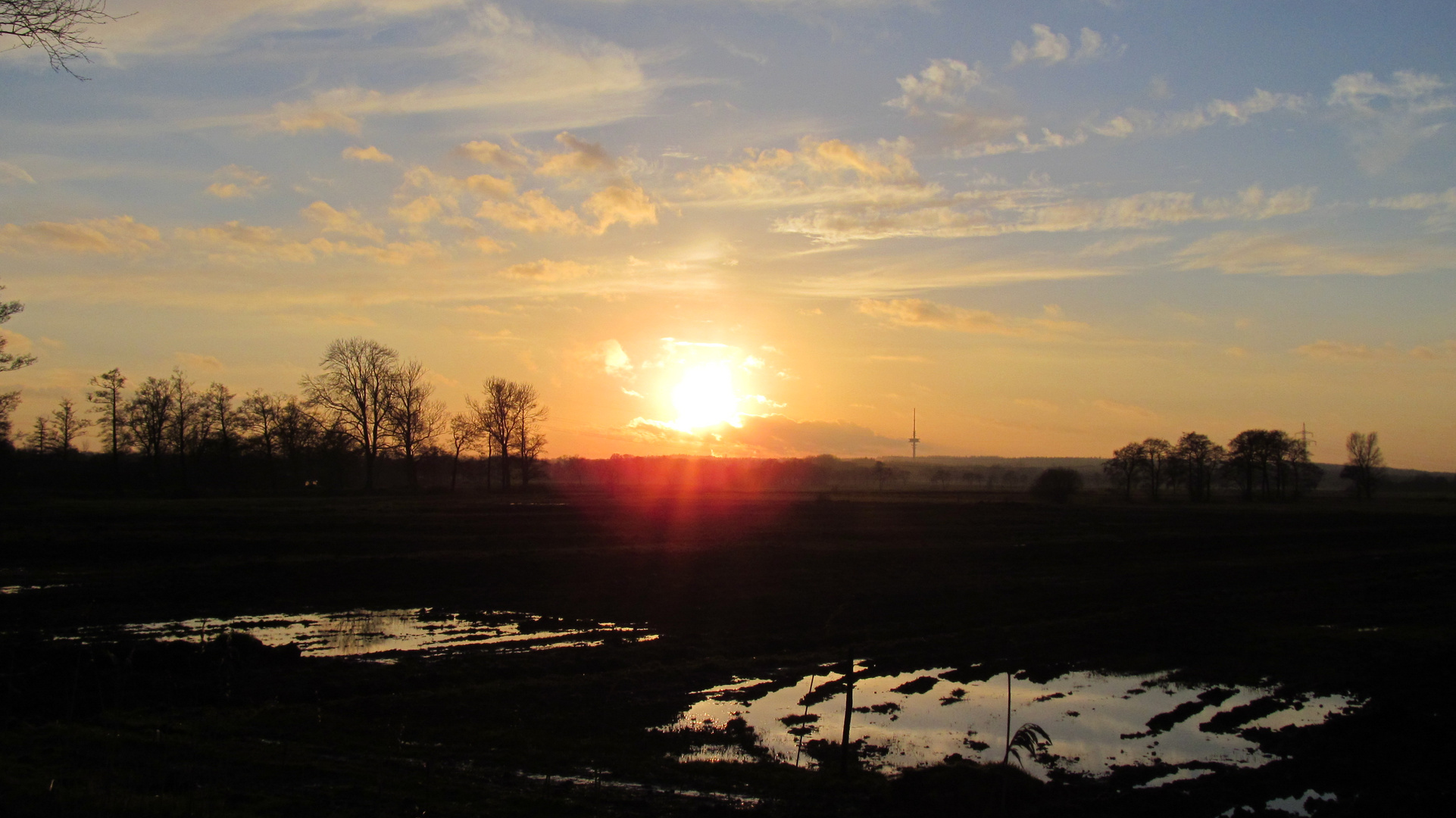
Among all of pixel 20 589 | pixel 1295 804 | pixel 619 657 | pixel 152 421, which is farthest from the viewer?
pixel 152 421

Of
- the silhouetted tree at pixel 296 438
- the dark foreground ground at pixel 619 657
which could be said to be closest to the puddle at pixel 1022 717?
the dark foreground ground at pixel 619 657

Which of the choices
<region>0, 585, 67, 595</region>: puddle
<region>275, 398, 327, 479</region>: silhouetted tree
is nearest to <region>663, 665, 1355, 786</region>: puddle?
<region>0, 585, 67, 595</region>: puddle

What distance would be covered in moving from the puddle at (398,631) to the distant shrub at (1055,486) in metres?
72.3

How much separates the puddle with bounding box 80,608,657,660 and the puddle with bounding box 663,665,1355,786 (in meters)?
4.73

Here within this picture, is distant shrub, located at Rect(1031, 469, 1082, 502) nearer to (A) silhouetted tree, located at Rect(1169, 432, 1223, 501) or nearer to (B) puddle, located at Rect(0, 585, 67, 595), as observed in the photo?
(A) silhouetted tree, located at Rect(1169, 432, 1223, 501)

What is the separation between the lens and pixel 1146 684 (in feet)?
46.2

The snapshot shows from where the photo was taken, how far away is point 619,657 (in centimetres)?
1493

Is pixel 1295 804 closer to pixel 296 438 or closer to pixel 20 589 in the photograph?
pixel 20 589

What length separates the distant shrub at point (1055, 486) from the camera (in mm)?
81625

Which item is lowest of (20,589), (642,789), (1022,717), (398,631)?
(1022,717)

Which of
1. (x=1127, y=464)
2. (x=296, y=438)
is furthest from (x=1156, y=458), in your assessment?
(x=296, y=438)

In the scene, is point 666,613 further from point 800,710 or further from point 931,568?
point 931,568

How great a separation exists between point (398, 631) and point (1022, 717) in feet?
40.0

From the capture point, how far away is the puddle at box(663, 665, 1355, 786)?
Result: 34.4 feet
